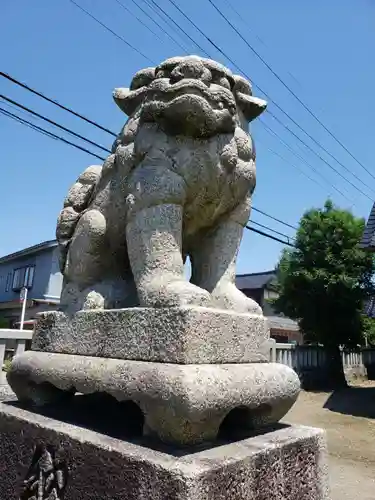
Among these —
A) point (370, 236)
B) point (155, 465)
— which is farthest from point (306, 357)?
point (155, 465)

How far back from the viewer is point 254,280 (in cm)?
2161

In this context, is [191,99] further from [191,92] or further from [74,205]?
[74,205]

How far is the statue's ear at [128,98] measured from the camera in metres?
1.79

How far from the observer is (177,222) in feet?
5.10

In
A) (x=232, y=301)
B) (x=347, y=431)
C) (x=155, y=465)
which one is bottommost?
(x=347, y=431)

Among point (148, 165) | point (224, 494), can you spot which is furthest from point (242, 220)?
point (224, 494)

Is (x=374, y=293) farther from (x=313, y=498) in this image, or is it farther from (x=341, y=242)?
(x=313, y=498)

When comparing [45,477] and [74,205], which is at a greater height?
[74,205]

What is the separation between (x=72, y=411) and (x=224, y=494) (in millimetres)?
820

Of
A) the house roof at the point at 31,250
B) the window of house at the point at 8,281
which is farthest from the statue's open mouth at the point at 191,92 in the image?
the window of house at the point at 8,281

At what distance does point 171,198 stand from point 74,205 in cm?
64

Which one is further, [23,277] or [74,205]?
[23,277]

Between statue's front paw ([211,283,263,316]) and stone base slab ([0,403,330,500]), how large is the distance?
452mm

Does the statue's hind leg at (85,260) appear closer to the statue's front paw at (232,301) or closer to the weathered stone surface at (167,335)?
the weathered stone surface at (167,335)
